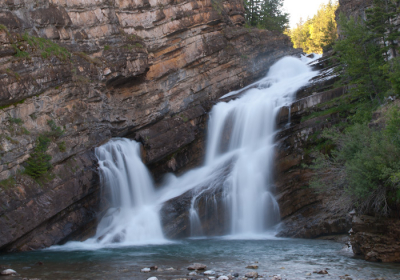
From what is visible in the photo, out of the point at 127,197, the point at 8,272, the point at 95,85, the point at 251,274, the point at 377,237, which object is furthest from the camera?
the point at 95,85

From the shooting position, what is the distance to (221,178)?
23.9m

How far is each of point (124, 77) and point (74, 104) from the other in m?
4.97

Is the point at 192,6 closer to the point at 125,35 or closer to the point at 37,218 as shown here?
the point at 125,35

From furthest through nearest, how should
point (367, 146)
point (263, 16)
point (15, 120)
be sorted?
point (263, 16) → point (15, 120) → point (367, 146)

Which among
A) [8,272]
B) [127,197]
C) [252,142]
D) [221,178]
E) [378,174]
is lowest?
[127,197]

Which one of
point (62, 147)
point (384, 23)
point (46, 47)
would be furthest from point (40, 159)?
point (384, 23)

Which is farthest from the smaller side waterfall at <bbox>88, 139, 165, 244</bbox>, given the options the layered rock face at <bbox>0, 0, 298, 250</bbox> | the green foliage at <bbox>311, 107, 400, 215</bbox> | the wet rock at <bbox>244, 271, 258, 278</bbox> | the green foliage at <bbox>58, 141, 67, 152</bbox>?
the green foliage at <bbox>311, 107, 400, 215</bbox>

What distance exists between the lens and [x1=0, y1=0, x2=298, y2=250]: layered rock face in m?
21.1

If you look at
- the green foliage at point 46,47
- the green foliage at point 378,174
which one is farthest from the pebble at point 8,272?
the green foliage at point 46,47

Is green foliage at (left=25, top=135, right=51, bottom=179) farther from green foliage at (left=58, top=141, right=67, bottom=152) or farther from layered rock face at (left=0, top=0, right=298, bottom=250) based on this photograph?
green foliage at (left=58, top=141, right=67, bottom=152)

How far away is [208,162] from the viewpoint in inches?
1115

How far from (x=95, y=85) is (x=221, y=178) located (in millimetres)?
12016

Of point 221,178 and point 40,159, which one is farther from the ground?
point 40,159

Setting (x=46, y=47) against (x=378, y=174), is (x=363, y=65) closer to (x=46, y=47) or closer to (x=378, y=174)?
(x=378, y=174)
